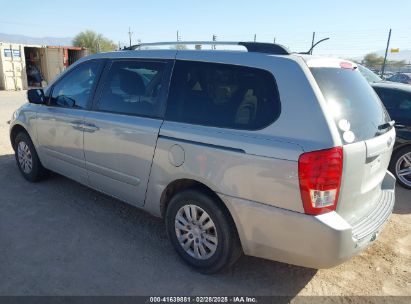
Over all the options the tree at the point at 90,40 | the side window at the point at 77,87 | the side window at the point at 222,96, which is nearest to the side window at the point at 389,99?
the side window at the point at 222,96

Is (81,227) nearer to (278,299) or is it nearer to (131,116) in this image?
(131,116)

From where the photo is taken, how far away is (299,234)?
2393mm

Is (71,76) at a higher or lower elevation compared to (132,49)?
lower

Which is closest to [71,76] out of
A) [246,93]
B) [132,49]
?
[132,49]

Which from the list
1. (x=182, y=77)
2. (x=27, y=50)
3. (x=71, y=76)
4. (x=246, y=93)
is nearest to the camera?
(x=246, y=93)

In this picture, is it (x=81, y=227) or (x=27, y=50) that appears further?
(x=27, y=50)

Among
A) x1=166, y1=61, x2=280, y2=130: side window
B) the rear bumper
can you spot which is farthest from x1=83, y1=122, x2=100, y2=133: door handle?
the rear bumper

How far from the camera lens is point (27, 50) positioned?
19.4m

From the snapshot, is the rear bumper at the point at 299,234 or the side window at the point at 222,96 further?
the side window at the point at 222,96

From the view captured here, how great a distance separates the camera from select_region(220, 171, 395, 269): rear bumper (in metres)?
2.32

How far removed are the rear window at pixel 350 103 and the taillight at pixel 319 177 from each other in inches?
7.2

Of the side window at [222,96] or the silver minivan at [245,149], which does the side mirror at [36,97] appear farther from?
the side window at [222,96]

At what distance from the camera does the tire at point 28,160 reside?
479cm

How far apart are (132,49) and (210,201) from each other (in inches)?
77.5
